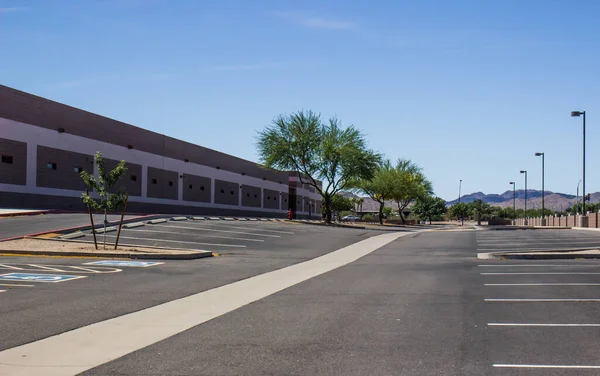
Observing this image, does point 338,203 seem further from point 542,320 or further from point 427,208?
point 542,320

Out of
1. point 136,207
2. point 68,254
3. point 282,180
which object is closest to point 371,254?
point 68,254

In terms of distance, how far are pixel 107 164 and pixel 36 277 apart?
34.8 m

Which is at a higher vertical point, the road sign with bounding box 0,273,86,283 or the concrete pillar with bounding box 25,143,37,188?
the concrete pillar with bounding box 25,143,37,188

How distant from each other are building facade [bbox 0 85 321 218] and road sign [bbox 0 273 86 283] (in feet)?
87.5

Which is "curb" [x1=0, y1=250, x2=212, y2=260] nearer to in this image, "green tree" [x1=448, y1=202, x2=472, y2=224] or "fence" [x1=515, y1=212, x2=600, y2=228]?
"fence" [x1=515, y1=212, x2=600, y2=228]

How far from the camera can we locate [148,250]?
2338 centimetres

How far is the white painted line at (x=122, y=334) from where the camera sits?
7109 mm

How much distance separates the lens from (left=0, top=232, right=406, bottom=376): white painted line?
280 inches

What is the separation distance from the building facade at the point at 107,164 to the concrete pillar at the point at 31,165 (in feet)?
0.13

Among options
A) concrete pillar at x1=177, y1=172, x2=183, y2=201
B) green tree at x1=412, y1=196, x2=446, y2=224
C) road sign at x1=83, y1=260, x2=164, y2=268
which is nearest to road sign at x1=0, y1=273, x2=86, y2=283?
road sign at x1=83, y1=260, x2=164, y2=268

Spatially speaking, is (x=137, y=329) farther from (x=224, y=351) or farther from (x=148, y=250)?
(x=148, y=250)

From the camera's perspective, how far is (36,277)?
15266mm

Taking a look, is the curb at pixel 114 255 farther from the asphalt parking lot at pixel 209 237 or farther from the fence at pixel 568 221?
the fence at pixel 568 221

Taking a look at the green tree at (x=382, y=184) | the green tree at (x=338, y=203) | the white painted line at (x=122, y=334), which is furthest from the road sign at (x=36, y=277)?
the green tree at (x=338, y=203)
